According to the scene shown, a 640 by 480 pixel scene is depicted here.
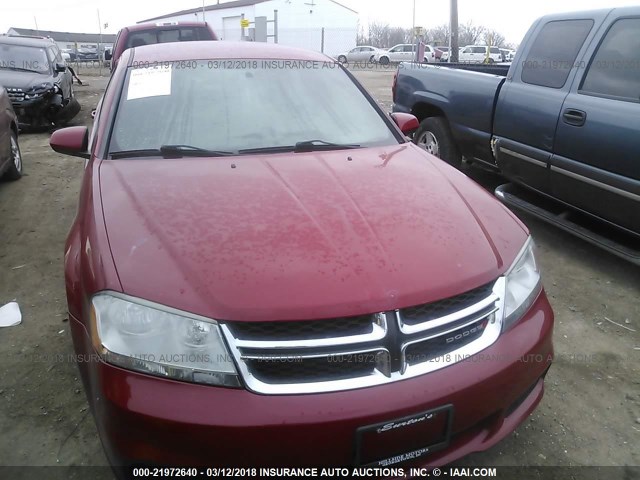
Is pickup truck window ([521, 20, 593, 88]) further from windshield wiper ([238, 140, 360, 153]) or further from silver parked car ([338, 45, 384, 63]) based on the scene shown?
silver parked car ([338, 45, 384, 63])

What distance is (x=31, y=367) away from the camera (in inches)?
107

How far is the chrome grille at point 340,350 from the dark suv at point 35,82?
904cm

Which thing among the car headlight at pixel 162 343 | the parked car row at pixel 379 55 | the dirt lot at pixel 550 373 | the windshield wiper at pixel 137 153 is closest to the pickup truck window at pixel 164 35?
the dirt lot at pixel 550 373

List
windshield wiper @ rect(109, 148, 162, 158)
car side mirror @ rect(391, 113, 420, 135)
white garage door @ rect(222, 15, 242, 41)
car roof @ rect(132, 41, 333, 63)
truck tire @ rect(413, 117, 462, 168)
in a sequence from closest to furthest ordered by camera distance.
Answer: windshield wiper @ rect(109, 148, 162, 158)
car roof @ rect(132, 41, 333, 63)
car side mirror @ rect(391, 113, 420, 135)
truck tire @ rect(413, 117, 462, 168)
white garage door @ rect(222, 15, 242, 41)

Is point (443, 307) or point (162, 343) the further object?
point (443, 307)

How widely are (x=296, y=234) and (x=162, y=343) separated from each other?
0.57 m

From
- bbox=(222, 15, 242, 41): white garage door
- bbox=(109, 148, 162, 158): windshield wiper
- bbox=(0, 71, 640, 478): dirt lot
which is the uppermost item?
bbox=(222, 15, 242, 41): white garage door

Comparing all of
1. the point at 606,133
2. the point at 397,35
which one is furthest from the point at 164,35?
the point at 397,35

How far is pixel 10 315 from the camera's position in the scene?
3.20m

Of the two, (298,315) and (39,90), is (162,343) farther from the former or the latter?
(39,90)

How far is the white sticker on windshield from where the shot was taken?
2.75m

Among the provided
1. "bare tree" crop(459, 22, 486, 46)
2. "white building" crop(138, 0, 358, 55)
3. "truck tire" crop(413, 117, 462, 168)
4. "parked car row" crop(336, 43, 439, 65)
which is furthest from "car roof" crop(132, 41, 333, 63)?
"bare tree" crop(459, 22, 486, 46)

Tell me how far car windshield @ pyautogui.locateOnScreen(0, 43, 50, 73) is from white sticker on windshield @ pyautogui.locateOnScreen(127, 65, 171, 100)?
821 centimetres

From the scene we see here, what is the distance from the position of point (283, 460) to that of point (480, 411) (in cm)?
68
